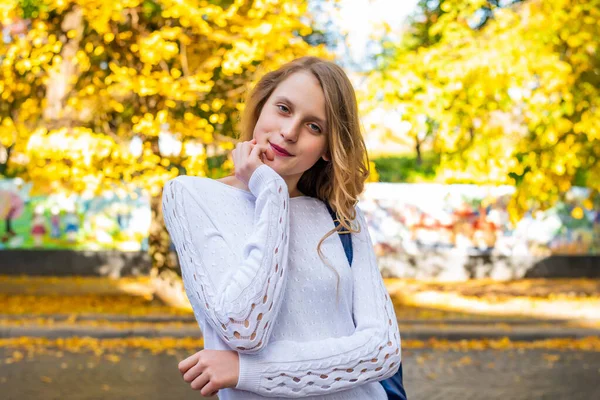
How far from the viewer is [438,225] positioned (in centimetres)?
1911

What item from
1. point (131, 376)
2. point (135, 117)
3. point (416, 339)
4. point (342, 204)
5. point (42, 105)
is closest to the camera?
point (342, 204)

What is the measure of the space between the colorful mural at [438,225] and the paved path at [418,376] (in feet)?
28.7

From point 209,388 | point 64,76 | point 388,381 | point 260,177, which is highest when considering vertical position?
point 260,177

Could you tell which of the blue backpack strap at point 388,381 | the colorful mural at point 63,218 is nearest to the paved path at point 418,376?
the blue backpack strap at point 388,381

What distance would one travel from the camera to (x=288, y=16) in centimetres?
1077

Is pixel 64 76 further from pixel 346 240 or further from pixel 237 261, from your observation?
pixel 237 261

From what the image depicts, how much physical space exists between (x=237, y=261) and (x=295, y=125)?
34cm

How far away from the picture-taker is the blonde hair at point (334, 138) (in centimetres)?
196

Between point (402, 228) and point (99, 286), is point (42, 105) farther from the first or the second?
point (402, 228)

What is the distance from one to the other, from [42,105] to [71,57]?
1403 mm

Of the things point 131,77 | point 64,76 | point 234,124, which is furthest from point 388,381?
point 64,76

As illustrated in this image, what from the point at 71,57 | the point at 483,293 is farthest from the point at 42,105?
the point at 483,293

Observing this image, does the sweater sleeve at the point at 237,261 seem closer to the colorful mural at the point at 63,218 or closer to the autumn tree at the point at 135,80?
the autumn tree at the point at 135,80

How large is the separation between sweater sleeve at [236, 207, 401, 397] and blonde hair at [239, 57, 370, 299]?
9 cm
